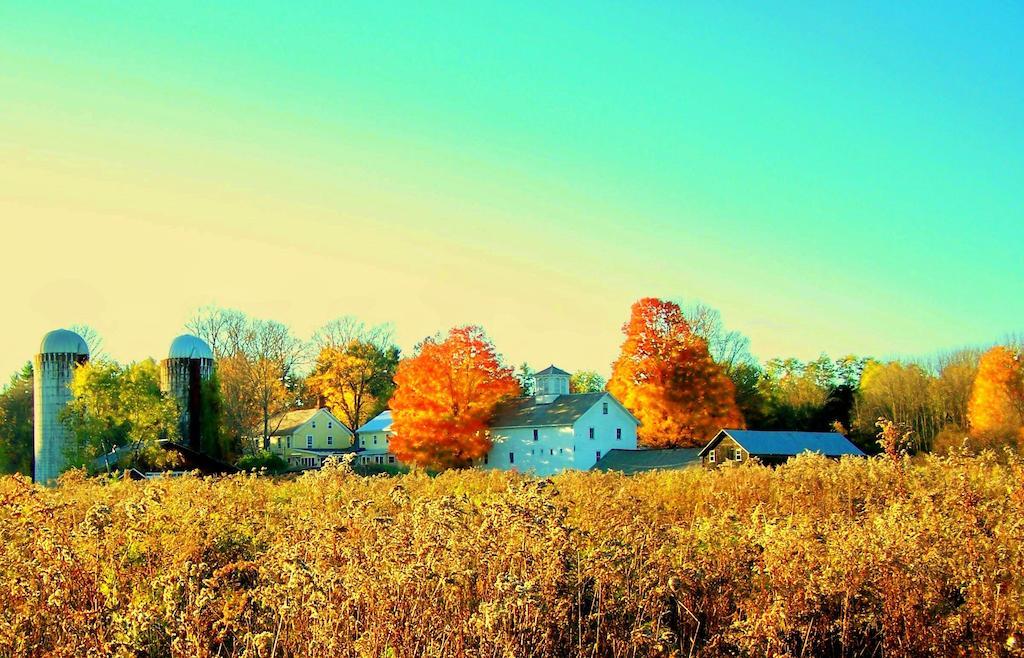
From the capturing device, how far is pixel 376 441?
69750 mm

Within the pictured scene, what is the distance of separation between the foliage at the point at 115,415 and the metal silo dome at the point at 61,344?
113 inches

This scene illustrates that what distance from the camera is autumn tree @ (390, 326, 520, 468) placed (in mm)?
55438

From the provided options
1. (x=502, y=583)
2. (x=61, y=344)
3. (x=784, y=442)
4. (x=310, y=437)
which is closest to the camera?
(x=502, y=583)

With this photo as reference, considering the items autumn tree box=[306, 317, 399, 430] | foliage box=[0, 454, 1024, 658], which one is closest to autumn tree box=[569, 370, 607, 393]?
autumn tree box=[306, 317, 399, 430]

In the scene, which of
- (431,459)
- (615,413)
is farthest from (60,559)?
(615,413)

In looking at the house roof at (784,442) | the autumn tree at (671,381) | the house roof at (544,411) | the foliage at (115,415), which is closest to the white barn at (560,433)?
the house roof at (544,411)

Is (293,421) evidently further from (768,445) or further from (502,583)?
(502,583)

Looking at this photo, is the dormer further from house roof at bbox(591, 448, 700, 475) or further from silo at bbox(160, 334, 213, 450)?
silo at bbox(160, 334, 213, 450)

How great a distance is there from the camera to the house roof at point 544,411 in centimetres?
5975

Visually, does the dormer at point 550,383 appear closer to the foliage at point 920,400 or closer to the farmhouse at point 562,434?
the farmhouse at point 562,434

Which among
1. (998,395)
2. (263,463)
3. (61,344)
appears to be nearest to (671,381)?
(998,395)

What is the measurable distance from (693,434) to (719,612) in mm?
53221

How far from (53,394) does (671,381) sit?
34540mm

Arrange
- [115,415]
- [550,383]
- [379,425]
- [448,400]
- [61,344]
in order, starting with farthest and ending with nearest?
1. [379,425]
2. [550,383]
3. [448,400]
4. [61,344]
5. [115,415]
